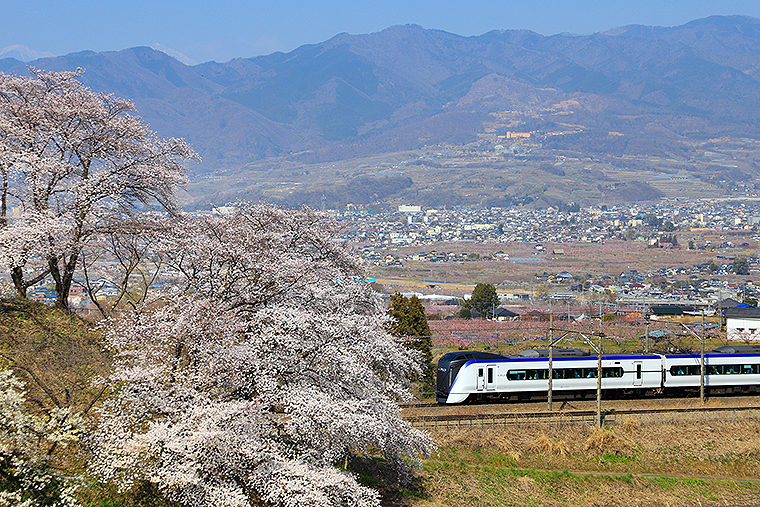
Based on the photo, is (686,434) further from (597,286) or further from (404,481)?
(597,286)

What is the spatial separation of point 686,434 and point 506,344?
844 inches

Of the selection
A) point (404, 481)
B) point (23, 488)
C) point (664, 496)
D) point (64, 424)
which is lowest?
point (664, 496)

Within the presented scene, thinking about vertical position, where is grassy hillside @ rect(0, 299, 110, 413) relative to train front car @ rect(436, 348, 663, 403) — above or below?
above

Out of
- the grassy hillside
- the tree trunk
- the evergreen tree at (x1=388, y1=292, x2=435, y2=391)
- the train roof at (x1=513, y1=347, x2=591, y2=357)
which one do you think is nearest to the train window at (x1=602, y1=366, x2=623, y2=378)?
the train roof at (x1=513, y1=347, x2=591, y2=357)

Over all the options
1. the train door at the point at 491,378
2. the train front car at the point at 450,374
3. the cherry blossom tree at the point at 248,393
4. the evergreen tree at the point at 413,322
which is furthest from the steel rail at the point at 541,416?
the evergreen tree at the point at 413,322

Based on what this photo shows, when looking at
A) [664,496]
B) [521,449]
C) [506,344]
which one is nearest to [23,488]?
[521,449]

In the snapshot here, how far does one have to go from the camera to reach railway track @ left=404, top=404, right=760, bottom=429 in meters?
22.2

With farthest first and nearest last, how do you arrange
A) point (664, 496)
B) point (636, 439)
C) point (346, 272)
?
point (636, 439) < point (346, 272) < point (664, 496)

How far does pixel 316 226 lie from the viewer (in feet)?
70.1

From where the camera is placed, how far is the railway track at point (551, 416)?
22203 millimetres

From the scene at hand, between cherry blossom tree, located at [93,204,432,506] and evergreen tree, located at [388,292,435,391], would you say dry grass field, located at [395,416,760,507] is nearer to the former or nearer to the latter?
cherry blossom tree, located at [93,204,432,506]

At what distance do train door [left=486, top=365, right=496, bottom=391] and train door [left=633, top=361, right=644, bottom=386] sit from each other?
6.51 m

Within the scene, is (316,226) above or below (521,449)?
above

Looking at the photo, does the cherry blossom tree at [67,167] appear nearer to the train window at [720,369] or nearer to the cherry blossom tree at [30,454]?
the cherry blossom tree at [30,454]
